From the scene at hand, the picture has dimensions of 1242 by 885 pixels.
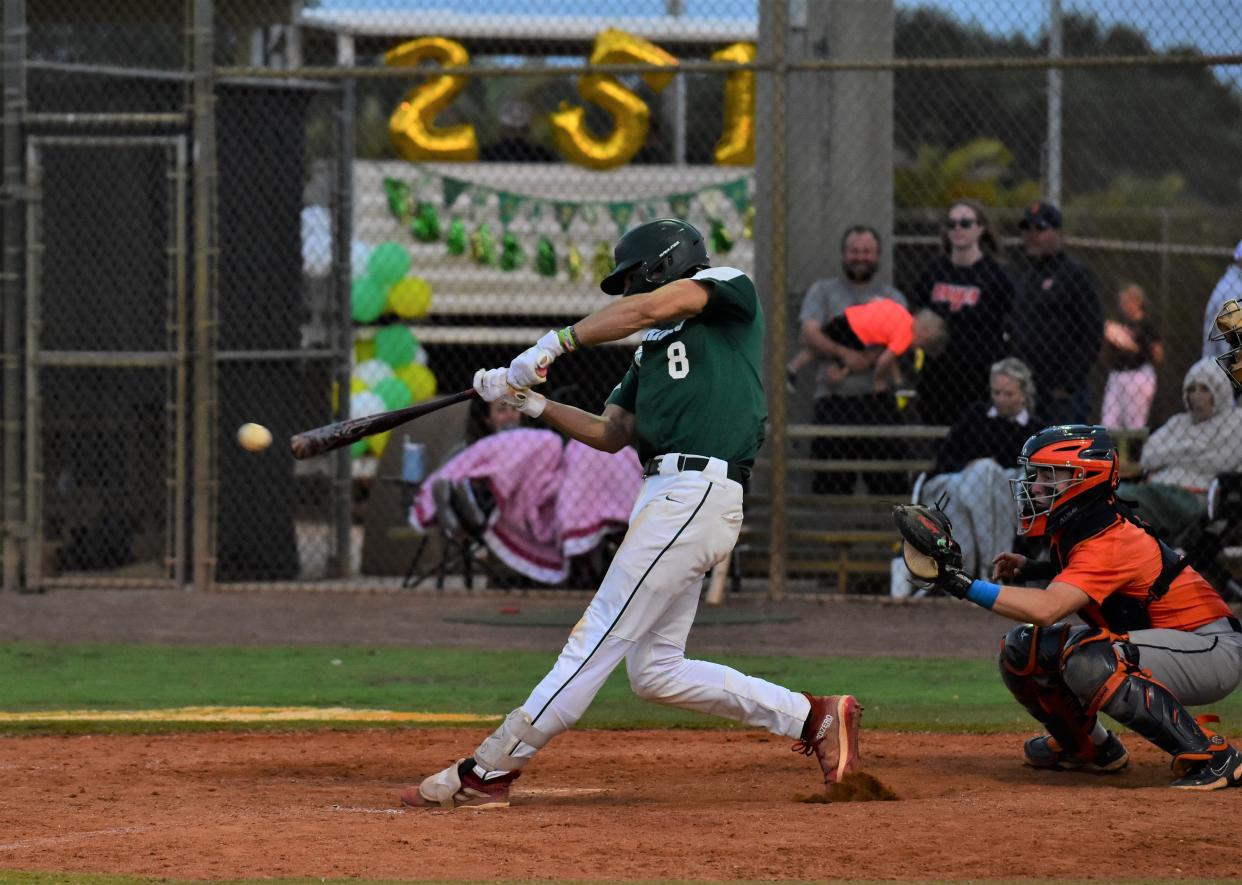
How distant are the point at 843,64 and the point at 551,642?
379 centimetres

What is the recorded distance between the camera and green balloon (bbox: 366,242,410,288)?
1642 cm

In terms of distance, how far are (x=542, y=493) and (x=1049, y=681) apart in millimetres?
5874

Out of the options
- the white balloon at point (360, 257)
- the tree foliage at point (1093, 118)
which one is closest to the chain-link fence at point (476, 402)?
the white balloon at point (360, 257)

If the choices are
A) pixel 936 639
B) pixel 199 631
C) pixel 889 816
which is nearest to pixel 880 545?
pixel 936 639

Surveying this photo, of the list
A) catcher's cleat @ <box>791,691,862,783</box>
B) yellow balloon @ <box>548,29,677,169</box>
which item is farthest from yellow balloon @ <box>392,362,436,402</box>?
catcher's cleat @ <box>791,691,862,783</box>

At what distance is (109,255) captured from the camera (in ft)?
41.5

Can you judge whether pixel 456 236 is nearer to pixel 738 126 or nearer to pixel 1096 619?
pixel 738 126

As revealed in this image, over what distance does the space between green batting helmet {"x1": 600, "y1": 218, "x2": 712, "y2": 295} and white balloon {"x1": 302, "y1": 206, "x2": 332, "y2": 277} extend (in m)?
7.12

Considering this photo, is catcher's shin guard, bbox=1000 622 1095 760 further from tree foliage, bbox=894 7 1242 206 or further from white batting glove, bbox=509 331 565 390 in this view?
tree foliage, bbox=894 7 1242 206

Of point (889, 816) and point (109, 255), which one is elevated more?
point (109, 255)

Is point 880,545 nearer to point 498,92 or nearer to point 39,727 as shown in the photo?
point 39,727

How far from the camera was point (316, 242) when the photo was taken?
13.5 meters

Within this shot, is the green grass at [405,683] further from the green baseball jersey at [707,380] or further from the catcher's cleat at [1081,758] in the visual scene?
the green baseball jersey at [707,380]

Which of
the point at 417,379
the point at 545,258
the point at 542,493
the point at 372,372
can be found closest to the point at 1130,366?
the point at 545,258
